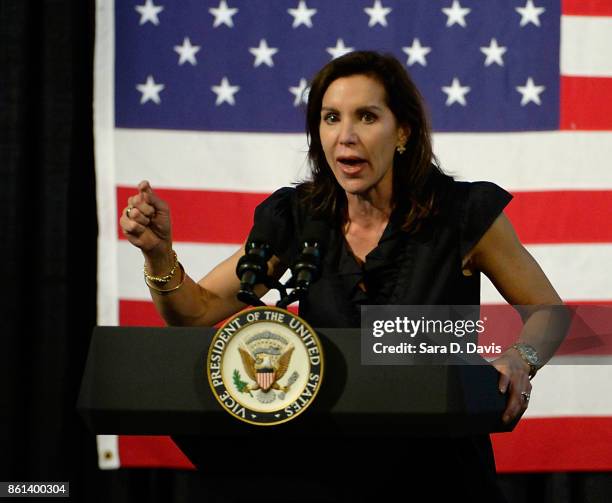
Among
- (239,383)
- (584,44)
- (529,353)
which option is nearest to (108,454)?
(529,353)

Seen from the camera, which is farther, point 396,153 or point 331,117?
point 396,153

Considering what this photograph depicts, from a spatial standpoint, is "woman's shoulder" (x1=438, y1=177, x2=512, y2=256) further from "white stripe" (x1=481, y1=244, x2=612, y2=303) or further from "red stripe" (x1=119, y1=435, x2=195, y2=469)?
"red stripe" (x1=119, y1=435, x2=195, y2=469)

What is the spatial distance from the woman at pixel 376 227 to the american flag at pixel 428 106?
2.58ft

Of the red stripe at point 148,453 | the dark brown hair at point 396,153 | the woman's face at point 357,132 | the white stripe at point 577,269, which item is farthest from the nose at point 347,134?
the red stripe at point 148,453

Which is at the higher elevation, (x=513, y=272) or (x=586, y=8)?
(x=586, y=8)

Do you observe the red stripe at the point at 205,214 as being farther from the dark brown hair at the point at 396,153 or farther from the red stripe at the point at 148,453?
the dark brown hair at the point at 396,153

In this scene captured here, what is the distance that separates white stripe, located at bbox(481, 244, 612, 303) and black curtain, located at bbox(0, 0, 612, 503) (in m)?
0.48

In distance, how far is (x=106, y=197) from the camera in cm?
227

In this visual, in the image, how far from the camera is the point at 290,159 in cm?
226

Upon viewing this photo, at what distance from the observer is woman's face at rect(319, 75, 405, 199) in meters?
1.28

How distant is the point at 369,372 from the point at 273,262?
641 millimetres

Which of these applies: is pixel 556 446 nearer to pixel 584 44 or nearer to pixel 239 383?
pixel 584 44

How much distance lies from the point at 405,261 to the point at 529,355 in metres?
0.24

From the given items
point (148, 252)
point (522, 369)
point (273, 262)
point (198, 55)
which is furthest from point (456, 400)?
point (198, 55)
